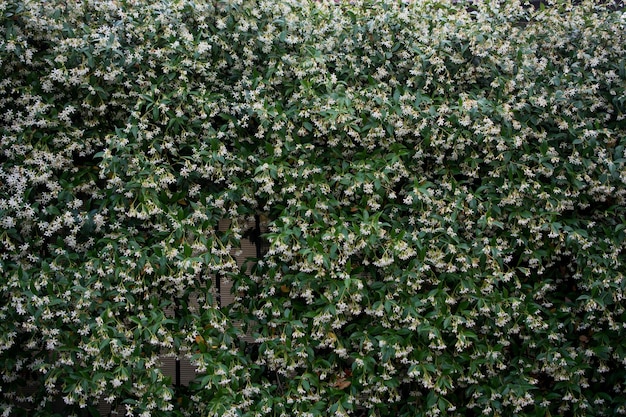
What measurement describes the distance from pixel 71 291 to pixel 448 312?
1.92 meters

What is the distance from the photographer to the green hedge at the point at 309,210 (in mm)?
3113

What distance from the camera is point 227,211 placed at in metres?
3.38

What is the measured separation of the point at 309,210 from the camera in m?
3.25

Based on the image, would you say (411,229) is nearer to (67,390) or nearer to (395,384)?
(395,384)

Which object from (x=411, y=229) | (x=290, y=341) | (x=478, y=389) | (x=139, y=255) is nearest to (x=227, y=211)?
(x=139, y=255)

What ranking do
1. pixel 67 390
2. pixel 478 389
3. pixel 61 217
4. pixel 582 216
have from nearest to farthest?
1. pixel 67 390
2. pixel 61 217
3. pixel 478 389
4. pixel 582 216

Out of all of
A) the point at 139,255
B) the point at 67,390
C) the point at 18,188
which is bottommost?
the point at 67,390

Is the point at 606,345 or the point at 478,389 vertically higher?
the point at 606,345

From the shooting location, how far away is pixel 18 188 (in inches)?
122

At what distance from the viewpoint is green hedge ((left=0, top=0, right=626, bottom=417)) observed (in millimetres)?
3113

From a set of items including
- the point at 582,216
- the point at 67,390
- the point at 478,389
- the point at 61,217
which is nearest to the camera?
the point at 67,390

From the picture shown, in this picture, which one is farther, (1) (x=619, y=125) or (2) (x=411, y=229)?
(1) (x=619, y=125)

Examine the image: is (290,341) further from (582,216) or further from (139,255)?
(582,216)

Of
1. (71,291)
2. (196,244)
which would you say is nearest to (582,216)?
(196,244)
